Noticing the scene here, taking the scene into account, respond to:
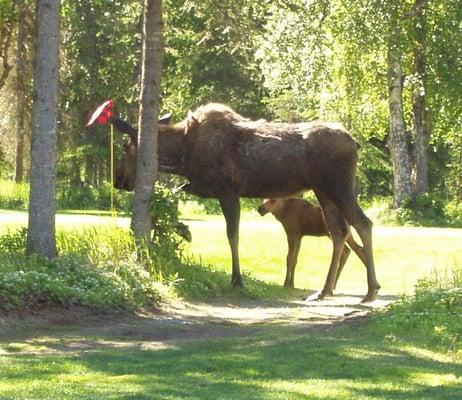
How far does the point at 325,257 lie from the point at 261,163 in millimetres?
6954

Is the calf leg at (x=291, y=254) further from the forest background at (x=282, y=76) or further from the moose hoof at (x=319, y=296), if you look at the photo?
the forest background at (x=282, y=76)

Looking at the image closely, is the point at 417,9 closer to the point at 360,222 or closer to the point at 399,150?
the point at 360,222

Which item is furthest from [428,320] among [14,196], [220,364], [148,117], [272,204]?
[14,196]

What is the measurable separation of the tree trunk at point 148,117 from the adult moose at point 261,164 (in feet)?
2.66

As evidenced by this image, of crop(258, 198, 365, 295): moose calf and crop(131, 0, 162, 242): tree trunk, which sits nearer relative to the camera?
crop(131, 0, 162, 242): tree trunk

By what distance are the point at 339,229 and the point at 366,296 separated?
A: 1.18m

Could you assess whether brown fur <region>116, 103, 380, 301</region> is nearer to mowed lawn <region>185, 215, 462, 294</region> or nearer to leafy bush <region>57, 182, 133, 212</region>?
mowed lawn <region>185, 215, 462, 294</region>

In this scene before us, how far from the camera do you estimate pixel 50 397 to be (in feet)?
29.8

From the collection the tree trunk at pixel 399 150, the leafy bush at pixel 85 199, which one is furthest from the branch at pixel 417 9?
the leafy bush at pixel 85 199

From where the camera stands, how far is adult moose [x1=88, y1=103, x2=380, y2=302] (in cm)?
1836

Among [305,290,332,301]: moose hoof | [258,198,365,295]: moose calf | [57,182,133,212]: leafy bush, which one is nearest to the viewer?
[305,290,332,301]: moose hoof

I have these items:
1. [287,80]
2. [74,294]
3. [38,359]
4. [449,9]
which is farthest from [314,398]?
[287,80]

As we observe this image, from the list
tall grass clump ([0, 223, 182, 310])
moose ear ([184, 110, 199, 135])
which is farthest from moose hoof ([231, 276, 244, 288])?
moose ear ([184, 110, 199, 135])

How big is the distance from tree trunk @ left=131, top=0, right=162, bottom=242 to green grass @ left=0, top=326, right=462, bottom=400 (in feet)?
17.5
